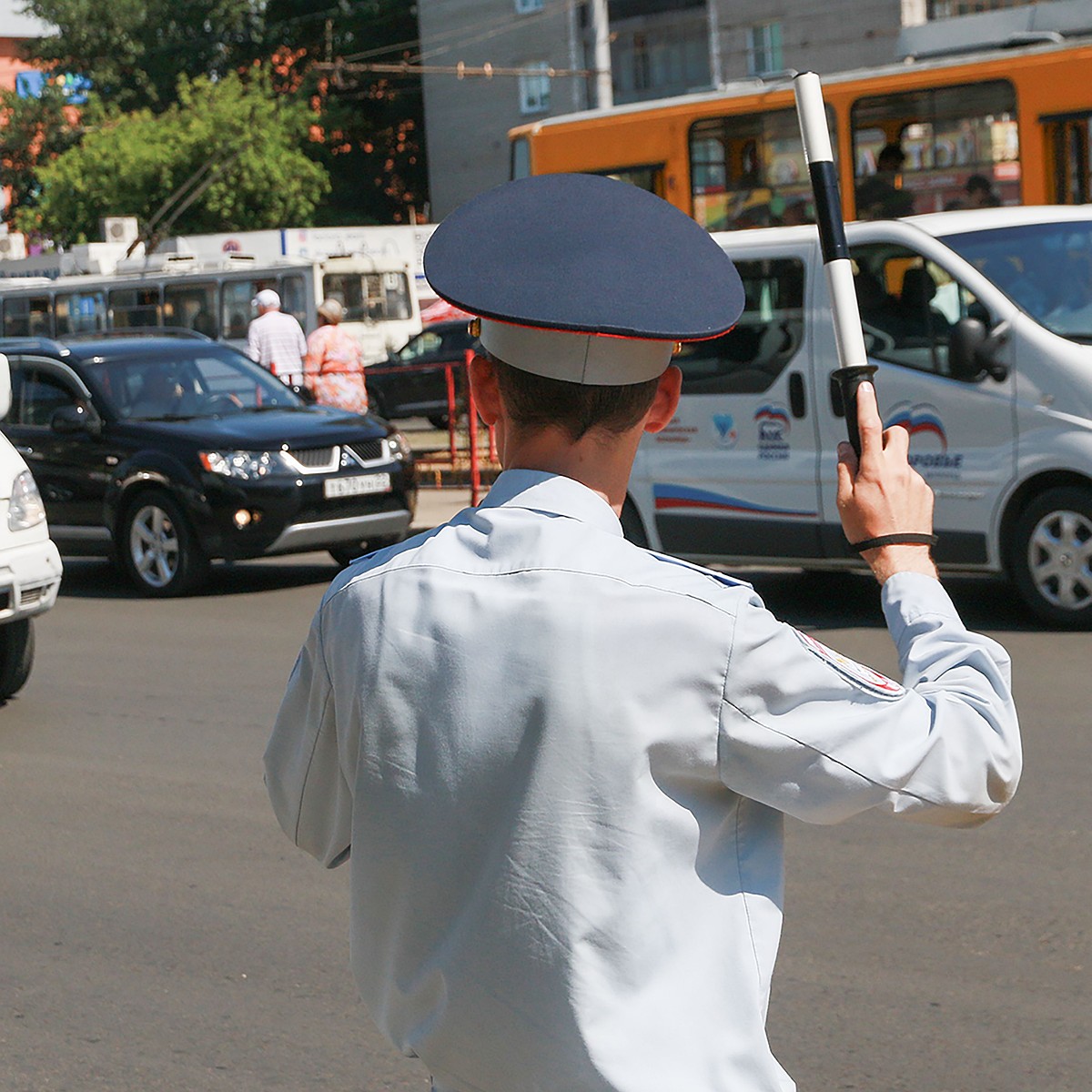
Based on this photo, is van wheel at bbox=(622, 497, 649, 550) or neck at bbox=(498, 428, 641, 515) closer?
neck at bbox=(498, 428, 641, 515)

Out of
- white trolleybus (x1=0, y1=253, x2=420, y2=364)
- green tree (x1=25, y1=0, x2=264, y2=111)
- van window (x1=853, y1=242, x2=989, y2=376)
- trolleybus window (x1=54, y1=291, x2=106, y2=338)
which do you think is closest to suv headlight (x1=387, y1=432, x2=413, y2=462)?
van window (x1=853, y1=242, x2=989, y2=376)

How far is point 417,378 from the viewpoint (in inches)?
1080

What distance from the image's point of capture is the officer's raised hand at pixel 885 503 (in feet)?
5.68

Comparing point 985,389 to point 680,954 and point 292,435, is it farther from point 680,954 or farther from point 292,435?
point 680,954

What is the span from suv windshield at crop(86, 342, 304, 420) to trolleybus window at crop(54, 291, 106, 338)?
62.3 ft

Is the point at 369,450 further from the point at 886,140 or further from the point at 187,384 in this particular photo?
the point at 886,140

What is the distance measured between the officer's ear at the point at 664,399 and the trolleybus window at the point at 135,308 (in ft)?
97.1

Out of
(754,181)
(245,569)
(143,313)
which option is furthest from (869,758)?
(143,313)

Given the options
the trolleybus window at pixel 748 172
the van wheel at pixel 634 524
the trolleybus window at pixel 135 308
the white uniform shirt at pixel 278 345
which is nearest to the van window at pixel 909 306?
the van wheel at pixel 634 524

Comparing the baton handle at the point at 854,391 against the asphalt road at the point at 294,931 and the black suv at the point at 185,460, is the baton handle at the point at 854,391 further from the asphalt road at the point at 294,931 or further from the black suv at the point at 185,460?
the black suv at the point at 185,460

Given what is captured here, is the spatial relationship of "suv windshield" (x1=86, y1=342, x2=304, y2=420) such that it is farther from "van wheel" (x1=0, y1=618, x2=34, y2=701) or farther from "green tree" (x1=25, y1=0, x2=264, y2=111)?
"green tree" (x1=25, y1=0, x2=264, y2=111)

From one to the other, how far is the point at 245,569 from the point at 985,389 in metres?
6.30

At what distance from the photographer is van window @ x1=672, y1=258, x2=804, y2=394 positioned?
961 cm

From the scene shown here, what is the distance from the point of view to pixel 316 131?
5909cm
